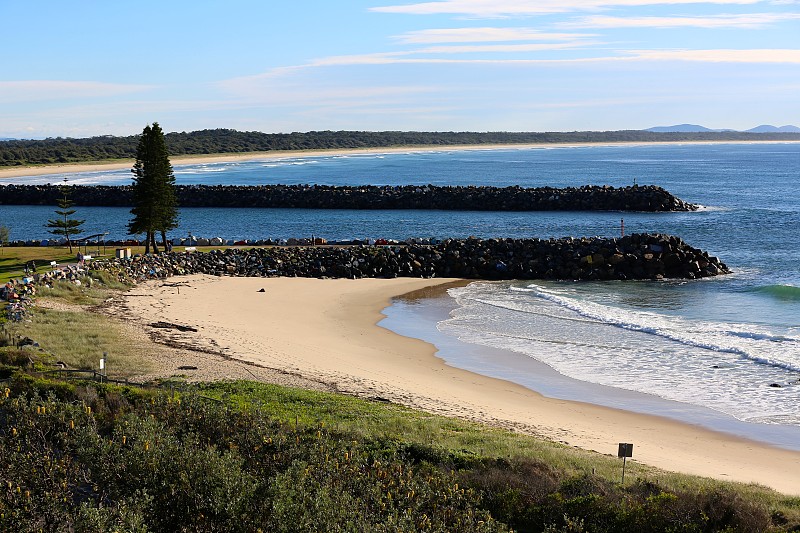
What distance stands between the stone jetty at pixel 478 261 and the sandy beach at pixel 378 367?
10.9 ft

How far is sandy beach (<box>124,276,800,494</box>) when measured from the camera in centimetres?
1770

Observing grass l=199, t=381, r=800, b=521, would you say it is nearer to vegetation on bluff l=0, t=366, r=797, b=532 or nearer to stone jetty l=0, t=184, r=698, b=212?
vegetation on bluff l=0, t=366, r=797, b=532

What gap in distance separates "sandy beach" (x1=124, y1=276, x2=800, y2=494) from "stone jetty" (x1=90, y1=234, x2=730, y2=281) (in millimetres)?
3333

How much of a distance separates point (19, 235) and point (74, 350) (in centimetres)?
4272

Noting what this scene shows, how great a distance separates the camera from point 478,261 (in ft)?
141

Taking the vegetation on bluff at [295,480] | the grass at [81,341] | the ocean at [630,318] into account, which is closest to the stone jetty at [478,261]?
the ocean at [630,318]

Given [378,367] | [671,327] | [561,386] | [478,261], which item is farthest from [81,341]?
[478,261]

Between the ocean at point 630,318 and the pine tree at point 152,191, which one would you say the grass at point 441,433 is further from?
the pine tree at point 152,191

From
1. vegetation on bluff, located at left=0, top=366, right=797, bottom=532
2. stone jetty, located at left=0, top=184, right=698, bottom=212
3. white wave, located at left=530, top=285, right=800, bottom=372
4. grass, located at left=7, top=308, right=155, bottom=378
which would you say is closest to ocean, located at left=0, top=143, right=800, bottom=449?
white wave, located at left=530, top=285, right=800, bottom=372

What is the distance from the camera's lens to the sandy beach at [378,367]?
17.7 m

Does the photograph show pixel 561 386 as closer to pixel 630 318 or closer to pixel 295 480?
pixel 630 318

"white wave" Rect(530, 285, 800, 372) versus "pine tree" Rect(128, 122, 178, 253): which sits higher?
"pine tree" Rect(128, 122, 178, 253)

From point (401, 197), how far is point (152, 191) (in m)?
41.2

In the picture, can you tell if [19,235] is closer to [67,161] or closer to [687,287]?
[687,287]
